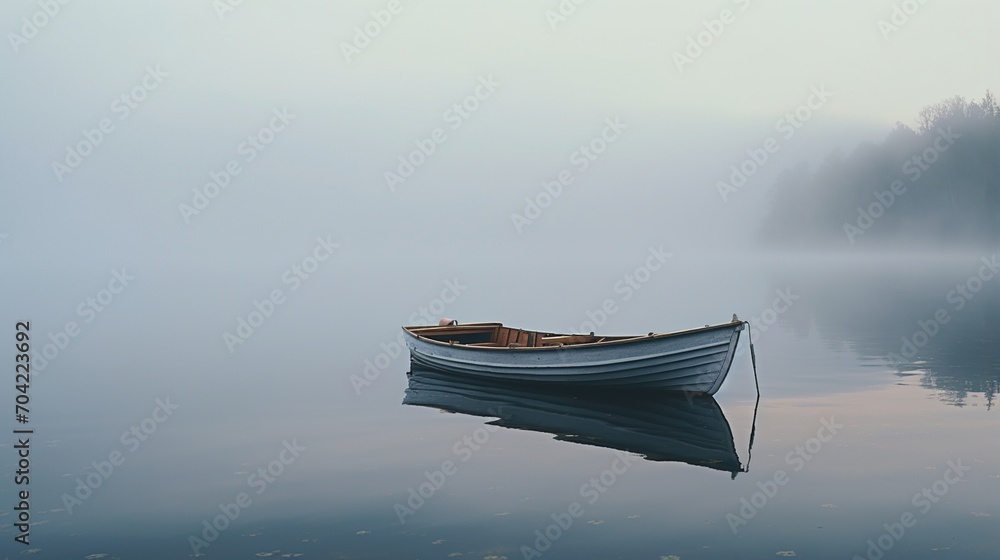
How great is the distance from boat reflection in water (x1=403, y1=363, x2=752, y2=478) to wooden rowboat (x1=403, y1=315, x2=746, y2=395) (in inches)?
19.3

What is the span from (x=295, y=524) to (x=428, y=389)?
14410 mm

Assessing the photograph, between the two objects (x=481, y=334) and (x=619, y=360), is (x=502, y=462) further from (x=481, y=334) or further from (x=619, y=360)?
(x=481, y=334)

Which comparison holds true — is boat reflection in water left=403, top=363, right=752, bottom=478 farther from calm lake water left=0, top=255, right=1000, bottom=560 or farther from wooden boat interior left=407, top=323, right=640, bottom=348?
wooden boat interior left=407, top=323, right=640, bottom=348

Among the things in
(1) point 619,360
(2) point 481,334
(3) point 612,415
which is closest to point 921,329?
(2) point 481,334

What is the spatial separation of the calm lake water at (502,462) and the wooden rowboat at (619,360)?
81 centimetres

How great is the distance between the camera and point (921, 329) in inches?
1721

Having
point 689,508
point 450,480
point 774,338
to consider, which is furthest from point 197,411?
point 774,338

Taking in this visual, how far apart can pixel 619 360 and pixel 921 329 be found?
94.1ft

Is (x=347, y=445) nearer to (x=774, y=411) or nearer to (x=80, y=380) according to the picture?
(x=774, y=411)

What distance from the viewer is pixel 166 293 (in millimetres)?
89062

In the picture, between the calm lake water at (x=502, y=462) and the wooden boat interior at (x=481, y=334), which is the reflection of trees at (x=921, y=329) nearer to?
the calm lake water at (x=502, y=462)

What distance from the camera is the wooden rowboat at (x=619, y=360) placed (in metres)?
22.2

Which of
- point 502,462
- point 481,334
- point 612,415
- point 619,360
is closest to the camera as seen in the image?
point 502,462

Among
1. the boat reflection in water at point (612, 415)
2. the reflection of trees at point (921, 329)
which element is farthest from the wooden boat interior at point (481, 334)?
the reflection of trees at point (921, 329)
